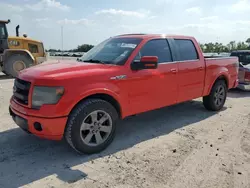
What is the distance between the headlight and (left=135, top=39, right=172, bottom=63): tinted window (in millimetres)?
1682

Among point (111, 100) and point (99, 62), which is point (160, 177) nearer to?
point (111, 100)

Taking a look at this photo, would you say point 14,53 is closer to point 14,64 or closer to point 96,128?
point 14,64

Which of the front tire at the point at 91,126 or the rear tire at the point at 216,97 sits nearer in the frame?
the front tire at the point at 91,126

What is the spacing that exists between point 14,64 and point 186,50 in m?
9.00

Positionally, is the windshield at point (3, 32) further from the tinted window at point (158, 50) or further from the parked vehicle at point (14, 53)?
the tinted window at point (158, 50)

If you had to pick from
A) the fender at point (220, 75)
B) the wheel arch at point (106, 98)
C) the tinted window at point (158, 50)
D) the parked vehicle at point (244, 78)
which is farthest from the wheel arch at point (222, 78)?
the wheel arch at point (106, 98)

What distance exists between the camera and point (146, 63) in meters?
4.20

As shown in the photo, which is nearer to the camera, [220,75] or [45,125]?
[45,125]

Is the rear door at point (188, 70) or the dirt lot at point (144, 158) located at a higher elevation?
the rear door at point (188, 70)

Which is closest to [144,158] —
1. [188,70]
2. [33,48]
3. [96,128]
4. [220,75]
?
[96,128]

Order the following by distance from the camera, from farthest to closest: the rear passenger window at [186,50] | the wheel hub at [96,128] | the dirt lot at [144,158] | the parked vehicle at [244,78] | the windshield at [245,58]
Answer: the windshield at [245,58], the parked vehicle at [244,78], the rear passenger window at [186,50], the wheel hub at [96,128], the dirt lot at [144,158]

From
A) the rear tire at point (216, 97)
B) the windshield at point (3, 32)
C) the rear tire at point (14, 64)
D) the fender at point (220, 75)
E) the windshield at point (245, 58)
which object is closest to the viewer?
the fender at point (220, 75)

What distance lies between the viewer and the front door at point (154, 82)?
4402 millimetres

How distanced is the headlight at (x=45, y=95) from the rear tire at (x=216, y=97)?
410 cm
